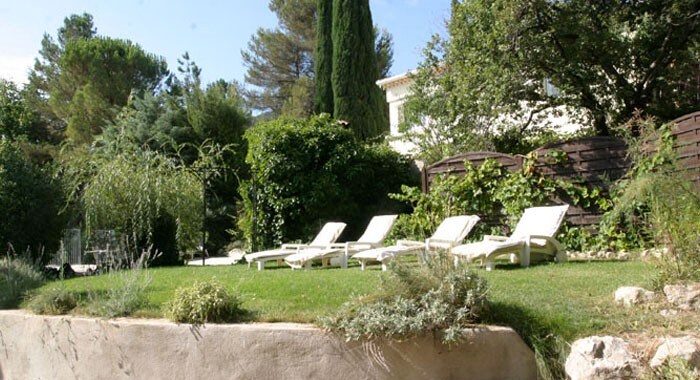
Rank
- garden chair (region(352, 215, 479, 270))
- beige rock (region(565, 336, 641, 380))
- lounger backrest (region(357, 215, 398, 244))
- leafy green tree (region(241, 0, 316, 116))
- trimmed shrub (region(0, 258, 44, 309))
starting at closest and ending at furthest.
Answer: beige rock (region(565, 336, 641, 380)) → trimmed shrub (region(0, 258, 44, 309)) → garden chair (region(352, 215, 479, 270)) → lounger backrest (region(357, 215, 398, 244)) → leafy green tree (region(241, 0, 316, 116))

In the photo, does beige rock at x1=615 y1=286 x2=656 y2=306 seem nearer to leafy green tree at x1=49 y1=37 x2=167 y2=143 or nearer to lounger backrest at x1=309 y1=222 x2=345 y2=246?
lounger backrest at x1=309 y1=222 x2=345 y2=246

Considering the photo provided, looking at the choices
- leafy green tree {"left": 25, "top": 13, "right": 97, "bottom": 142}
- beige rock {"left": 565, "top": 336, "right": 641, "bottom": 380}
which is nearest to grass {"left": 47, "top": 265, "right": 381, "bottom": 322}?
beige rock {"left": 565, "top": 336, "right": 641, "bottom": 380}

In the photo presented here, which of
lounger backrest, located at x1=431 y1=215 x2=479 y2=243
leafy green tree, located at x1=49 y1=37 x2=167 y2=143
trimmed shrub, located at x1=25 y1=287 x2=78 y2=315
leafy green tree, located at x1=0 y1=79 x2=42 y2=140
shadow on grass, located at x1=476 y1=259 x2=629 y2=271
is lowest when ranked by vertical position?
trimmed shrub, located at x1=25 y1=287 x2=78 y2=315

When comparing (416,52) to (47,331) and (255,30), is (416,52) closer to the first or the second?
(47,331)

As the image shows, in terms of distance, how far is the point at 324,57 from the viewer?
1129 inches

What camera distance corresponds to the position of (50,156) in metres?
29.8

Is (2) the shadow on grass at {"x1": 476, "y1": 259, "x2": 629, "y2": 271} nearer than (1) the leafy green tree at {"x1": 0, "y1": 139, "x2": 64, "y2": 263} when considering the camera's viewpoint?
Yes

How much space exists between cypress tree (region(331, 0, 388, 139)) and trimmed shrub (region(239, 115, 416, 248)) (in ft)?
37.3

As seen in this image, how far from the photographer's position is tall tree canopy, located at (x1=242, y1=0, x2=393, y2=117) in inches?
1323

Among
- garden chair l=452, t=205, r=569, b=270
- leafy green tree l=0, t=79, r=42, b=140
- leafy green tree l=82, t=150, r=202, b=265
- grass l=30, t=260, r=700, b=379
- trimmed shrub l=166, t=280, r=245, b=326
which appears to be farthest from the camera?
leafy green tree l=0, t=79, r=42, b=140

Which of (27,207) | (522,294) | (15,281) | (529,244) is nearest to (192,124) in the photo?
(27,207)

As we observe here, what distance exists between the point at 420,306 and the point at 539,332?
1.07m

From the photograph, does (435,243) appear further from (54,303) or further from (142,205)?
(142,205)

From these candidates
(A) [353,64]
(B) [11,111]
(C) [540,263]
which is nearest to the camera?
(C) [540,263]
